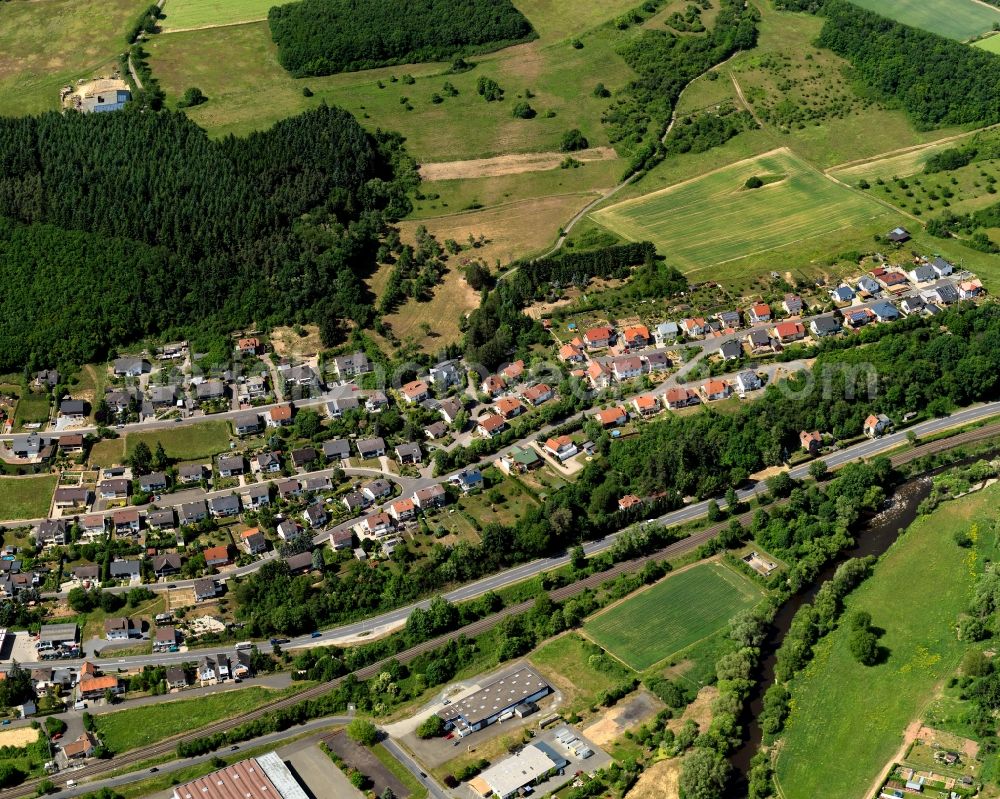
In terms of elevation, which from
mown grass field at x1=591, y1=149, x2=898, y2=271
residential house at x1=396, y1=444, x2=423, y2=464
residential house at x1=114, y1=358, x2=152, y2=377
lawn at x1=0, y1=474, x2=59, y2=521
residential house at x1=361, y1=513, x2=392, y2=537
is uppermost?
mown grass field at x1=591, y1=149, x2=898, y2=271

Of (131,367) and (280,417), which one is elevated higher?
(131,367)

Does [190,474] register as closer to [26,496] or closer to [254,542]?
[254,542]

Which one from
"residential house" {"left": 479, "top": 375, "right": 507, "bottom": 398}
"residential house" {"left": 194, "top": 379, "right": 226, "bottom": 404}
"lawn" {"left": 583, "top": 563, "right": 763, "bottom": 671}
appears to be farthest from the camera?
"residential house" {"left": 194, "top": 379, "right": 226, "bottom": 404}

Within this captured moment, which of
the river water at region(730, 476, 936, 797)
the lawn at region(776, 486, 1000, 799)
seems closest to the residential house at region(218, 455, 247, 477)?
the river water at region(730, 476, 936, 797)

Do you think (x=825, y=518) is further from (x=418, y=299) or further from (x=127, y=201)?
(x=127, y=201)

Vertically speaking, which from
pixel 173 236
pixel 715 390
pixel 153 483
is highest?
pixel 173 236

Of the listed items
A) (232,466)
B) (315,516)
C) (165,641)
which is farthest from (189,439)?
(165,641)

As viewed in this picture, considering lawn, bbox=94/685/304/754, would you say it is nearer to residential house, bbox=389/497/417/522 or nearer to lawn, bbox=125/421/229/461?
residential house, bbox=389/497/417/522
